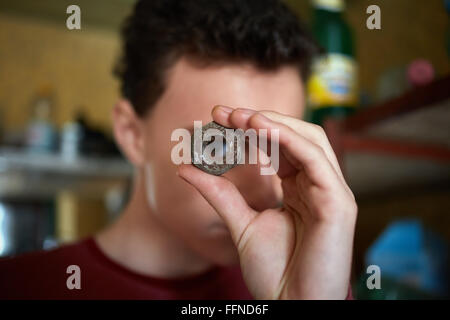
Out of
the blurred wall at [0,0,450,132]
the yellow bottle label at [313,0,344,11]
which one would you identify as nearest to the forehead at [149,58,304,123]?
the yellow bottle label at [313,0,344,11]

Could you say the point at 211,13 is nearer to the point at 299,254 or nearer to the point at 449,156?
the point at 299,254

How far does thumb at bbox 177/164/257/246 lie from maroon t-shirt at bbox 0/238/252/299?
0.60ft

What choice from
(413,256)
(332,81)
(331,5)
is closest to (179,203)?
(332,81)

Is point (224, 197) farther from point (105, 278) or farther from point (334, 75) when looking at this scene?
point (334, 75)

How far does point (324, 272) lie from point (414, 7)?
0.41 m

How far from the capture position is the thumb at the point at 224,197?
32 cm

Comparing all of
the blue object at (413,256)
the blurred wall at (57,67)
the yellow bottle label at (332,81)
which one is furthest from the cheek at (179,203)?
the blurred wall at (57,67)

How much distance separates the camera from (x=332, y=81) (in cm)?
83

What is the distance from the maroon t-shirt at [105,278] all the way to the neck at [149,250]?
0.01 meters

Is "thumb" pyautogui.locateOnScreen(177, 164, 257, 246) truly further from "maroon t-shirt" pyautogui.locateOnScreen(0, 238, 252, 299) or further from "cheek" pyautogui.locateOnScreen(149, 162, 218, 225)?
"maroon t-shirt" pyautogui.locateOnScreen(0, 238, 252, 299)

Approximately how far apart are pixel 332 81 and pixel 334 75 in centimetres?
2

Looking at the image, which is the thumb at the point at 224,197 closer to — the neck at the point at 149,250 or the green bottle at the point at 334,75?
the neck at the point at 149,250

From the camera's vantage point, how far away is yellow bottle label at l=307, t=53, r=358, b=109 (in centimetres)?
80
